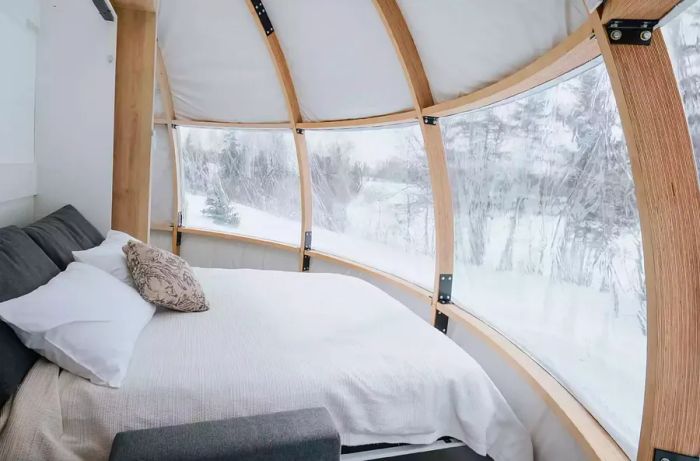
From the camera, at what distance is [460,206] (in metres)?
2.97

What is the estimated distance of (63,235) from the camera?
231cm

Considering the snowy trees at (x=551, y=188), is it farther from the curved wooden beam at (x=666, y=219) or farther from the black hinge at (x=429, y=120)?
the curved wooden beam at (x=666, y=219)

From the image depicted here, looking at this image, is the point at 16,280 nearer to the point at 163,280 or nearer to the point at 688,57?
the point at 163,280

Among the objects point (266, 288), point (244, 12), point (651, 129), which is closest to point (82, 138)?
point (266, 288)

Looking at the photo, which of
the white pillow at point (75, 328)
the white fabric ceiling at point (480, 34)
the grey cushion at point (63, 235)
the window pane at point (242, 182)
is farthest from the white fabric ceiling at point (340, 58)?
the white pillow at point (75, 328)

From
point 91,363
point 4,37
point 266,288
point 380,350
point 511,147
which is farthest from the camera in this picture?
point 266,288

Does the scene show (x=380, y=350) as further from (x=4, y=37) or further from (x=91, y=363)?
(x=4, y=37)

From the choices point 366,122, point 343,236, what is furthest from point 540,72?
point 343,236

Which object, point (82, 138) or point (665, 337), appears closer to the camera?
point (665, 337)

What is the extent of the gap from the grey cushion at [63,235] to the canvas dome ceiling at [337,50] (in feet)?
7.27

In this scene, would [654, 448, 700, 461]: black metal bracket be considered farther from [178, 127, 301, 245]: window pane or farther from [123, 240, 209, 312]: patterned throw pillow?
[178, 127, 301, 245]: window pane

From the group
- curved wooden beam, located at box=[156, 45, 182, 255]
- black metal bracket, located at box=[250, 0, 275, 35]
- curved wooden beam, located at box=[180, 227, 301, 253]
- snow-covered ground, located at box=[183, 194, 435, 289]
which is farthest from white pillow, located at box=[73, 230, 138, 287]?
curved wooden beam, located at box=[156, 45, 182, 255]

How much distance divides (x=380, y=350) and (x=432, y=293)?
132cm

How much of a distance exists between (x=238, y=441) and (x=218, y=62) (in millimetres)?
4216
